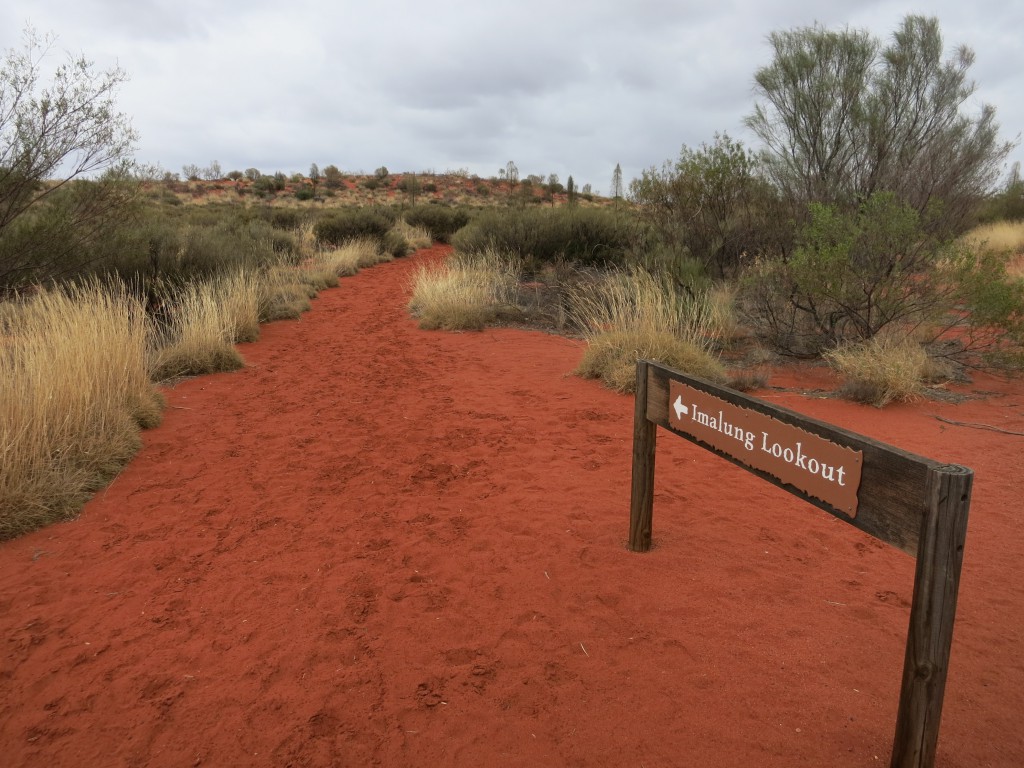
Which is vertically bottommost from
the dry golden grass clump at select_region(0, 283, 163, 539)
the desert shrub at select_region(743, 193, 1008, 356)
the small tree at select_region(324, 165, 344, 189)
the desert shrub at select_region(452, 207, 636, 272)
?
the dry golden grass clump at select_region(0, 283, 163, 539)

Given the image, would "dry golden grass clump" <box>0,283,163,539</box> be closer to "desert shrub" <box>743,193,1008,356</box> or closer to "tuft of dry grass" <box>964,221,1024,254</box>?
"desert shrub" <box>743,193,1008,356</box>

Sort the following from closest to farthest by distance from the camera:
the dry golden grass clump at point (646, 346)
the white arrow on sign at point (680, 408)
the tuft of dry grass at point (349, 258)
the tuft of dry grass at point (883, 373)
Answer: the white arrow on sign at point (680, 408) → the tuft of dry grass at point (883, 373) → the dry golden grass clump at point (646, 346) → the tuft of dry grass at point (349, 258)

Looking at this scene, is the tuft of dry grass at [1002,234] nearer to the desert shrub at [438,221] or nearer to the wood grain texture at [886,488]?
the wood grain texture at [886,488]

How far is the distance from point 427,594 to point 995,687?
2.64m

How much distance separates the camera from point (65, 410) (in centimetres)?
508

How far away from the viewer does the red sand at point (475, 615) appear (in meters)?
2.51

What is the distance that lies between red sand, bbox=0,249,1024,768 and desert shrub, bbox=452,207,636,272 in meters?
10.5

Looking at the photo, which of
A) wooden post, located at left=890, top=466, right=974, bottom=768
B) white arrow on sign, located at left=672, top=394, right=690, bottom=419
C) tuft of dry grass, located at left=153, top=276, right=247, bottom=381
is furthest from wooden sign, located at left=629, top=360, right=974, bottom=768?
tuft of dry grass, located at left=153, top=276, right=247, bottom=381

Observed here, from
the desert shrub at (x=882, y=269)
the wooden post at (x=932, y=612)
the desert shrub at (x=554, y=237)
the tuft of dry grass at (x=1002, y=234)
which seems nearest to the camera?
the wooden post at (x=932, y=612)

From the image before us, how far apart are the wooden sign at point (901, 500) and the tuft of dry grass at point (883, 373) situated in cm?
528

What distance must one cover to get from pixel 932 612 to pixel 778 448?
68 cm

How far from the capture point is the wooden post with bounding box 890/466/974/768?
1.80 m

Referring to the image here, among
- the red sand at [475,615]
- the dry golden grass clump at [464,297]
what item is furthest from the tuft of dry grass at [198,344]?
the dry golden grass clump at [464,297]

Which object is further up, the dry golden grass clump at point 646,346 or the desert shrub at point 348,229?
the desert shrub at point 348,229
